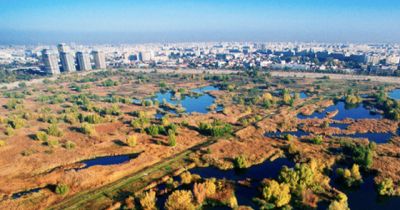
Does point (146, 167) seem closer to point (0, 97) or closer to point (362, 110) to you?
point (362, 110)

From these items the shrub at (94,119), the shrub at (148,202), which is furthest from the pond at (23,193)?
the shrub at (94,119)

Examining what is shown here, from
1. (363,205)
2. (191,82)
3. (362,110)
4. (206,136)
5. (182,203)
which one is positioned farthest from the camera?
(191,82)

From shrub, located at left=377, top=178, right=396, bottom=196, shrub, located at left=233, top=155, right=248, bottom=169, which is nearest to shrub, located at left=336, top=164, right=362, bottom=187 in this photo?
shrub, located at left=377, top=178, right=396, bottom=196

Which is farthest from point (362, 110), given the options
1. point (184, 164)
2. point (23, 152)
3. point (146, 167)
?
point (23, 152)

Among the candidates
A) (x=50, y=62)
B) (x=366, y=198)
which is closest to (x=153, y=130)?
(x=366, y=198)

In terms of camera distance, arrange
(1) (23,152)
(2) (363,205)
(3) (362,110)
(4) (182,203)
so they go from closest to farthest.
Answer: (4) (182,203)
(2) (363,205)
(1) (23,152)
(3) (362,110)

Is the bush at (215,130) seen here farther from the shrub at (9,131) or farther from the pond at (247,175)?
the shrub at (9,131)
